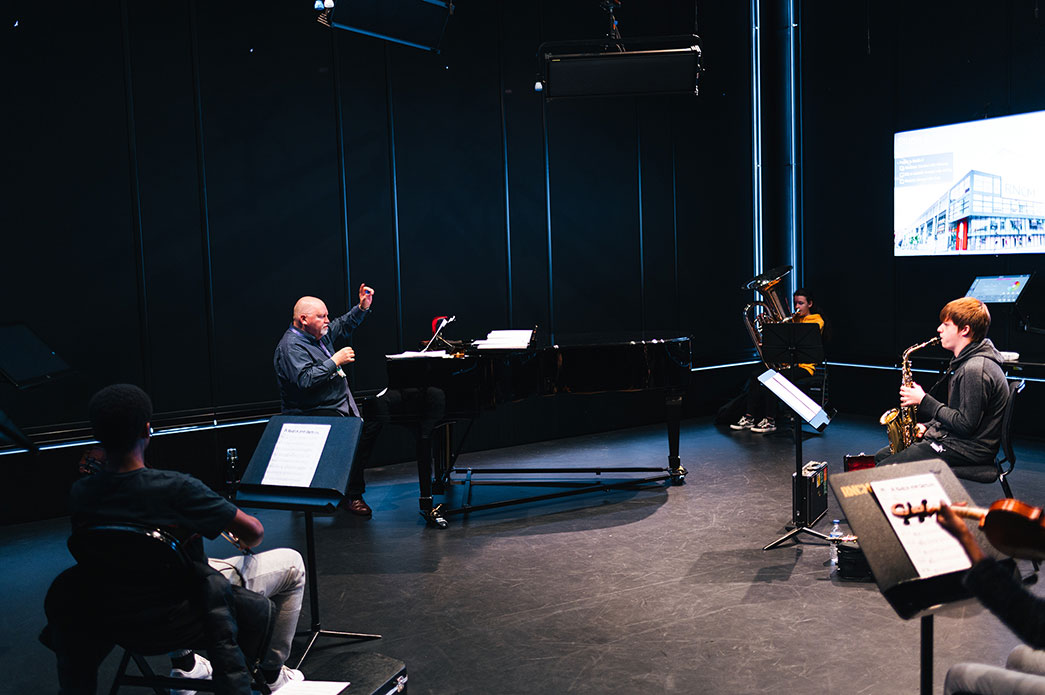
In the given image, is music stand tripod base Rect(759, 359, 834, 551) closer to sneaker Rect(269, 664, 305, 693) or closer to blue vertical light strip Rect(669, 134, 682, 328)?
sneaker Rect(269, 664, 305, 693)

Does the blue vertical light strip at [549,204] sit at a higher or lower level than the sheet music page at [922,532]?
higher

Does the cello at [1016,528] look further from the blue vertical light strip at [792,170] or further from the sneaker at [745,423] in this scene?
the blue vertical light strip at [792,170]

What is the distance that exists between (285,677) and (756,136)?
26.1 ft

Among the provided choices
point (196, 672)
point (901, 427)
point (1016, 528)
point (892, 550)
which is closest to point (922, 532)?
point (892, 550)

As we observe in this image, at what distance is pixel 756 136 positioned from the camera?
31.3 feet

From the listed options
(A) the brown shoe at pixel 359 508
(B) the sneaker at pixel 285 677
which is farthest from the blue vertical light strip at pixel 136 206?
(B) the sneaker at pixel 285 677

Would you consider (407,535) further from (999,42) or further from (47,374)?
(999,42)

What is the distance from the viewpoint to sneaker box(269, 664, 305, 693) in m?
3.26

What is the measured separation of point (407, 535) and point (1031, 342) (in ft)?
18.2

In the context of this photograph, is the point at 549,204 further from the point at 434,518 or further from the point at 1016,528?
the point at 1016,528

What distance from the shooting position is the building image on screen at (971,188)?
7.31 meters

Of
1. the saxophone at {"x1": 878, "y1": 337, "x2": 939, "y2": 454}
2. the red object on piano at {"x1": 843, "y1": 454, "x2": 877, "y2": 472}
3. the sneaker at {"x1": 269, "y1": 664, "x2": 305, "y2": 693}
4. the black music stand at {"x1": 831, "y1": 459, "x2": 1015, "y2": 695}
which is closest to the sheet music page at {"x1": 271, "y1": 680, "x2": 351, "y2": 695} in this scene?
the sneaker at {"x1": 269, "y1": 664, "x2": 305, "y2": 693}

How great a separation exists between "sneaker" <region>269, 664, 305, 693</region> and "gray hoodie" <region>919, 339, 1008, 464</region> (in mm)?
3285

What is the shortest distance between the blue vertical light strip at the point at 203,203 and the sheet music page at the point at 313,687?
12.1 ft
